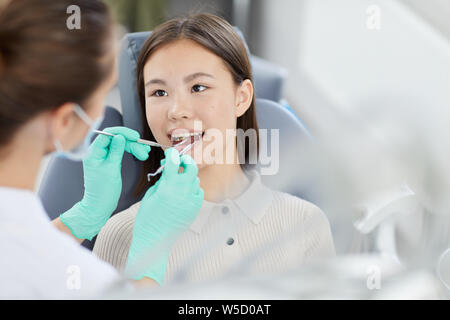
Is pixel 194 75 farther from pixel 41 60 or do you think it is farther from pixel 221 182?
pixel 41 60

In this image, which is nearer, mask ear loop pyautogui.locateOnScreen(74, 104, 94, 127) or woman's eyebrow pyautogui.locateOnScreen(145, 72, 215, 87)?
mask ear loop pyautogui.locateOnScreen(74, 104, 94, 127)

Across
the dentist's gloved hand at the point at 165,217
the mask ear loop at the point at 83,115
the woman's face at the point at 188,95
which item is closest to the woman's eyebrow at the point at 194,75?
the woman's face at the point at 188,95

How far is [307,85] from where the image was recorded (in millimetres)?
1215

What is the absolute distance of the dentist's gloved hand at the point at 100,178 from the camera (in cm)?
86

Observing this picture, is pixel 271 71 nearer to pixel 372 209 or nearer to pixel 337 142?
pixel 337 142

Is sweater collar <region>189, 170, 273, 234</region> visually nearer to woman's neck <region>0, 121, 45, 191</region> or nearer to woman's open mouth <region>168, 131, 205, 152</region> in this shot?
woman's open mouth <region>168, 131, 205, 152</region>

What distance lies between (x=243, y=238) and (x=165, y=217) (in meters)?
0.14

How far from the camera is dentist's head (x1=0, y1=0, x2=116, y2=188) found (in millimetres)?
572

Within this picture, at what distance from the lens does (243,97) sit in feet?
3.09

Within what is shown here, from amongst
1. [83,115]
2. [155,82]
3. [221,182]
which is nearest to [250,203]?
[221,182]

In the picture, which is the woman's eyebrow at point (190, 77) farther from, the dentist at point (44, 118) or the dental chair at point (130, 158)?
the dentist at point (44, 118)

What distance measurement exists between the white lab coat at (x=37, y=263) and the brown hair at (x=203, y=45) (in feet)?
1.08

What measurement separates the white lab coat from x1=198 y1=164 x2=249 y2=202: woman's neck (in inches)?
12.7

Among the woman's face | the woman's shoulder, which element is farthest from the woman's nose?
the woman's shoulder
